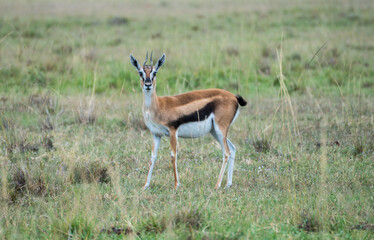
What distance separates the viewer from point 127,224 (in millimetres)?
4414

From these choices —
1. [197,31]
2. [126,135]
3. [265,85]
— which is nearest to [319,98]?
[265,85]

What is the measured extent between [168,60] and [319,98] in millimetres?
4483

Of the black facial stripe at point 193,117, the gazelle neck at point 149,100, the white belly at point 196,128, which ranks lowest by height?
the white belly at point 196,128

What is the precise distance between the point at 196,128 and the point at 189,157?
1396 mm

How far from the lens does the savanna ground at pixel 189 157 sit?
14.3 feet

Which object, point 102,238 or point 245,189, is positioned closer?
point 102,238

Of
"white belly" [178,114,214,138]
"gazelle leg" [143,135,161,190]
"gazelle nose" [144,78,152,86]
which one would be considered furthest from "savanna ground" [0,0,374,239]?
"gazelle nose" [144,78,152,86]

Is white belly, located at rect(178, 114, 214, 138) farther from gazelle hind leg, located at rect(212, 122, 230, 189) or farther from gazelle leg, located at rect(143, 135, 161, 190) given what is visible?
gazelle leg, located at rect(143, 135, 161, 190)

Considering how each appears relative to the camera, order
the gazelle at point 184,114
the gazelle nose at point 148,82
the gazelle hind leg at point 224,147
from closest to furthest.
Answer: the gazelle nose at point 148,82
the gazelle at point 184,114
the gazelle hind leg at point 224,147

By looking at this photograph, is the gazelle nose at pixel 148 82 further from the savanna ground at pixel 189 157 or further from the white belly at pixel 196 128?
the savanna ground at pixel 189 157

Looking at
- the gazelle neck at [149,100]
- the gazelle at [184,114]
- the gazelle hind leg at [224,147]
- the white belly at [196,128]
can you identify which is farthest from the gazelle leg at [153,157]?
the gazelle hind leg at [224,147]

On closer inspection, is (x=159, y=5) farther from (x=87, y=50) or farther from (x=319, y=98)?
(x=319, y=98)

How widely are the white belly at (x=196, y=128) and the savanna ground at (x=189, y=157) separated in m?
0.36

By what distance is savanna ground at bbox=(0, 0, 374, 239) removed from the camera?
14.3ft
